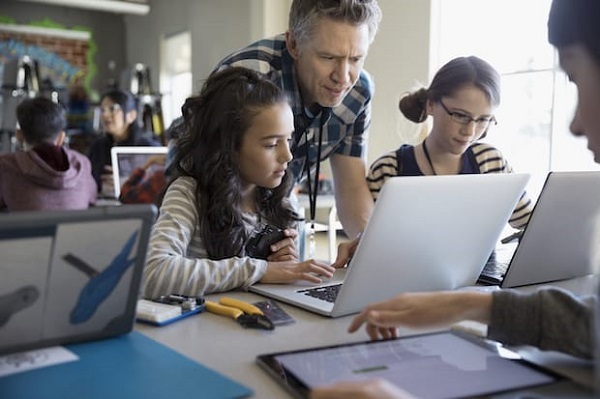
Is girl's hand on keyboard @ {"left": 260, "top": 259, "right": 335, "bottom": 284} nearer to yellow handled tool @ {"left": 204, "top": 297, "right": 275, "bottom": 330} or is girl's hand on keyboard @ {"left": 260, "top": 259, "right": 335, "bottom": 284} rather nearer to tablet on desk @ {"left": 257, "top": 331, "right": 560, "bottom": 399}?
yellow handled tool @ {"left": 204, "top": 297, "right": 275, "bottom": 330}

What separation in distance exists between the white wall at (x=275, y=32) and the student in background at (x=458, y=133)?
64 cm

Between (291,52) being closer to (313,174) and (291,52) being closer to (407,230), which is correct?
(313,174)

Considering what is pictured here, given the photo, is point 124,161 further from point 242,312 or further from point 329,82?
point 242,312

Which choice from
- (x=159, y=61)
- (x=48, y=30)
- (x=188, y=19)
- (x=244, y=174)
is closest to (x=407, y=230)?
(x=244, y=174)

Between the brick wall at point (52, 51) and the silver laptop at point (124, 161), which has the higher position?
the brick wall at point (52, 51)

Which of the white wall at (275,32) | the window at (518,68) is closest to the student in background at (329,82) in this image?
the white wall at (275,32)

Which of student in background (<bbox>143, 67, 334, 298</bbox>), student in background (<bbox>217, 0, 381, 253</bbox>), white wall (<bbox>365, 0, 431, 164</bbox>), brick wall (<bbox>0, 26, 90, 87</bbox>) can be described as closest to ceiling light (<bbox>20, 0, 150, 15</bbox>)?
brick wall (<bbox>0, 26, 90, 87</bbox>)

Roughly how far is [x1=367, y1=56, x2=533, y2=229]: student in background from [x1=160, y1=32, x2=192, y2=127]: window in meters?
5.33

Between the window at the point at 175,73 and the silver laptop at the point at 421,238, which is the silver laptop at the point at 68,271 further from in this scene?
the window at the point at 175,73

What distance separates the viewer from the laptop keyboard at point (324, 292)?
107 centimetres

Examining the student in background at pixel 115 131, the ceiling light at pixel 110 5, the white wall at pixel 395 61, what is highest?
the ceiling light at pixel 110 5

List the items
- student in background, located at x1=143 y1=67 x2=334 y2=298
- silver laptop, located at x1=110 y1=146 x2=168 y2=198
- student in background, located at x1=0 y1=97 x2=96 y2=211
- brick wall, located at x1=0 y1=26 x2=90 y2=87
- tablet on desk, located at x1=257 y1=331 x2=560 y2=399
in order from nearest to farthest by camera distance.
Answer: tablet on desk, located at x1=257 y1=331 x2=560 y2=399
student in background, located at x1=143 y1=67 x2=334 y2=298
student in background, located at x1=0 y1=97 x2=96 y2=211
silver laptop, located at x1=110 y1=146 x2=168 y2=198
brick wall, located at x1=0 y1=26 x2=90 y2=87

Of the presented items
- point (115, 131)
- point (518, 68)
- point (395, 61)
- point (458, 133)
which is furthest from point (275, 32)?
point (458, 133)

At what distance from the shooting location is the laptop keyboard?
1067 mm
